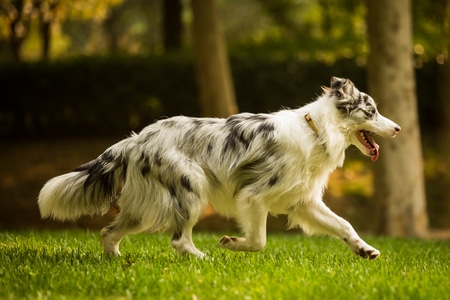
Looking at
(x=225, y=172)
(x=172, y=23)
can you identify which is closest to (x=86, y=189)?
(x=225, y=172)

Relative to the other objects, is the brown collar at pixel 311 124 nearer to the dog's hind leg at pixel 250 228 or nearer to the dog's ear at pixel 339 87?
the dog's ear at pixel 339 87

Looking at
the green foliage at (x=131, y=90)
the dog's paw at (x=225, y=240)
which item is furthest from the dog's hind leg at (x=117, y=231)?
the green foliage at (x=131, y=90)

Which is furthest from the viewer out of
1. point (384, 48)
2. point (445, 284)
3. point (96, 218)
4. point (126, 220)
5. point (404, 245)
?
point (96, 218)

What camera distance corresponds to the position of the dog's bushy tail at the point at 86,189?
6566 mm

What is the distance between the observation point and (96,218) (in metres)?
15.3

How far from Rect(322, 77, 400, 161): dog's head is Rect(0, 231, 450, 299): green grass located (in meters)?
1.19

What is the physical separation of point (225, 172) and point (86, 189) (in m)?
1.33

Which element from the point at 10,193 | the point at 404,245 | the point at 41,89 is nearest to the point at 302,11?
the point at 41,89

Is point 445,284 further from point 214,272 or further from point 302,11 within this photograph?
point 302,11

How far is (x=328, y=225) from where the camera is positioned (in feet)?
22.5

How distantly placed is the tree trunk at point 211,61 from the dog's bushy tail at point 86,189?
7829 millimetres

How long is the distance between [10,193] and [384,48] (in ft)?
31.6

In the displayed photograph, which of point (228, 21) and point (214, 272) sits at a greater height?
point (228, 21)

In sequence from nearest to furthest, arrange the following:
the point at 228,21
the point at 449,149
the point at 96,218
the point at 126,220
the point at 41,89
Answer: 1. the point at 126,220
2. the point at 96,218
3. the point at 449,149
4. the point at 41,89
5. the point at 228,21
